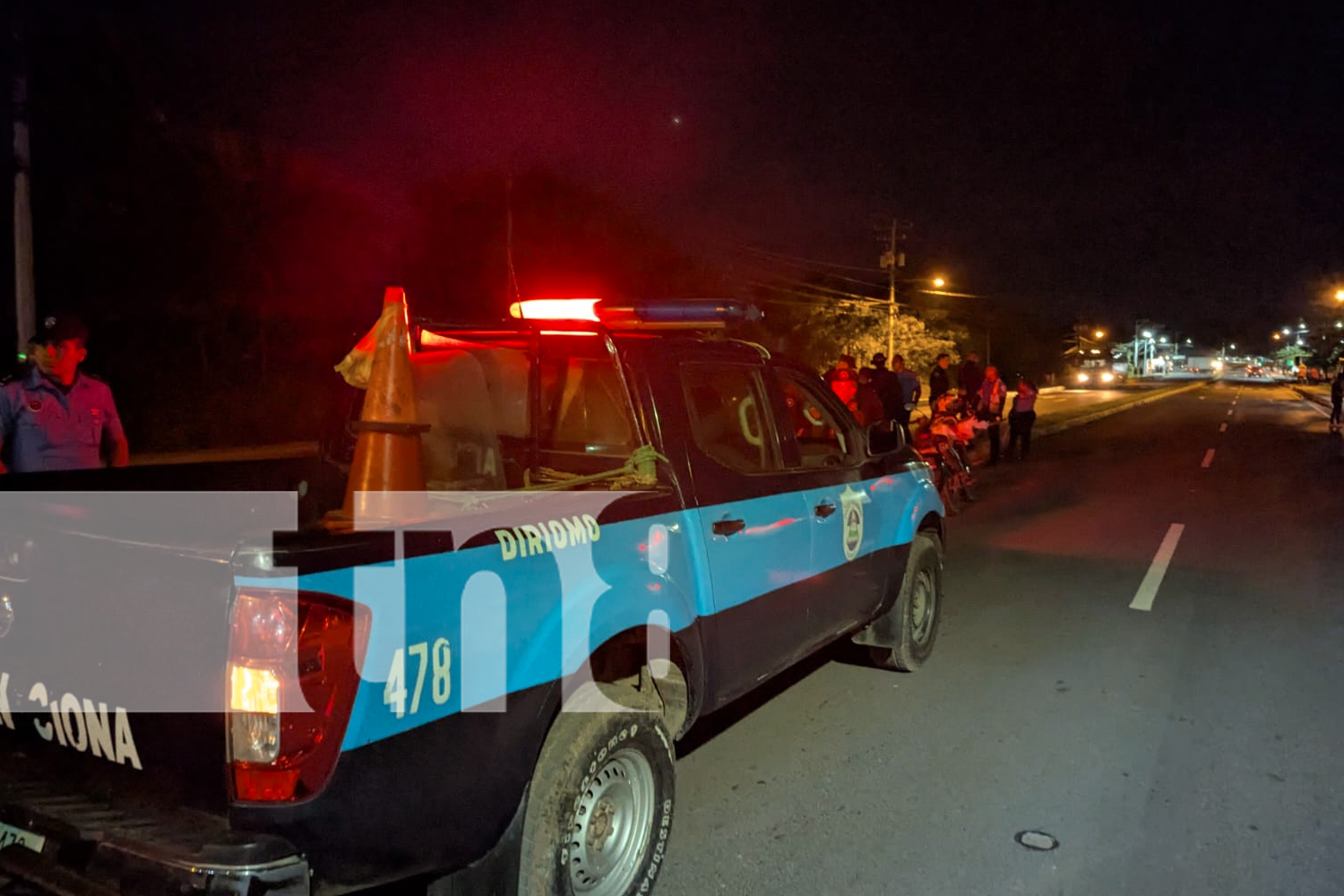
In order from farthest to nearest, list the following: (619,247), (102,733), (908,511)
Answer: (619,247)
(908,511)
(102,733)

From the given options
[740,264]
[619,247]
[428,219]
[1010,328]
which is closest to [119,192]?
[428,219]

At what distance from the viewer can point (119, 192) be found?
826 inches

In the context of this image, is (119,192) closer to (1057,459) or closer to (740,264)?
(1057,459)

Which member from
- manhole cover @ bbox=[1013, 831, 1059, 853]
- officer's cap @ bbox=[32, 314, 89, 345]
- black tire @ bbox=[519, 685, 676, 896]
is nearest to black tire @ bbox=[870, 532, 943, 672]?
manhole cover @ bbox=[1013, 831, 1059, 853]

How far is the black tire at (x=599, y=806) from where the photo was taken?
9.48 ft

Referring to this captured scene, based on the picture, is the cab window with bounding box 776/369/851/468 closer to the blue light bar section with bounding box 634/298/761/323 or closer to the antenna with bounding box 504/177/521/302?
the blue light bar section with bounding box 634/298/761/323

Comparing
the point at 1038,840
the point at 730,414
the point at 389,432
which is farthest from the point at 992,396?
the point at 389,432

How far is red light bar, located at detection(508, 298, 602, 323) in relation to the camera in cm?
402

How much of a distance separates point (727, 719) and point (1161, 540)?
6857 mm

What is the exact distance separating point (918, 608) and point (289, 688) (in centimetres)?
440

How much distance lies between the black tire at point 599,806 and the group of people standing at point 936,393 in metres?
7.63

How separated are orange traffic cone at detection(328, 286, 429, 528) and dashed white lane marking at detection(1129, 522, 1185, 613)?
6.11m

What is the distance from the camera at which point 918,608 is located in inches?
237

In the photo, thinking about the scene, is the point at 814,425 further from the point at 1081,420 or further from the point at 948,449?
the point at 1081,420
